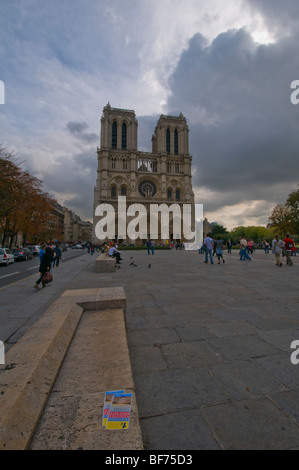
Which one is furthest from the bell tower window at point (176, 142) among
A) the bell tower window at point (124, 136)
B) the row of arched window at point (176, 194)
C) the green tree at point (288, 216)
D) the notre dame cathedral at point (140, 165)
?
the green tree at point (288, 216)

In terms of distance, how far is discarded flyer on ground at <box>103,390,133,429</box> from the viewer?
1.15 meters

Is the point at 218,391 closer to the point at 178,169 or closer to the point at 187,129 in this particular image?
the point at 178,169

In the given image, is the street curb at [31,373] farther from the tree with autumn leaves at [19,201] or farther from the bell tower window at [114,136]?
the bell tower window at [114,136]

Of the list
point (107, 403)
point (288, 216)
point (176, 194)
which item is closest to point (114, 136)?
point (176, 194)

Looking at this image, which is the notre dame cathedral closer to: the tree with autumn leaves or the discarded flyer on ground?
the tree with autumn leaves

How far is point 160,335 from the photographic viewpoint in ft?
9.01

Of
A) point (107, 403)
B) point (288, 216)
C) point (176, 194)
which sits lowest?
point (107, 403)

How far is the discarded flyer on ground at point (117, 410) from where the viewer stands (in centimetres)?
115

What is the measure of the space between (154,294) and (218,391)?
3391 mm

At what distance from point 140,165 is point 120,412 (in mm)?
60462

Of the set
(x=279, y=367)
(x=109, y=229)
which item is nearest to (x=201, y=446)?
(x=279, y=367)

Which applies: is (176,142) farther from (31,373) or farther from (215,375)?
(31,373)

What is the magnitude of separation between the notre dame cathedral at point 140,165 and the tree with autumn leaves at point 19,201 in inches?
783

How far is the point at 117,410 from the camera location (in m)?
1.23
